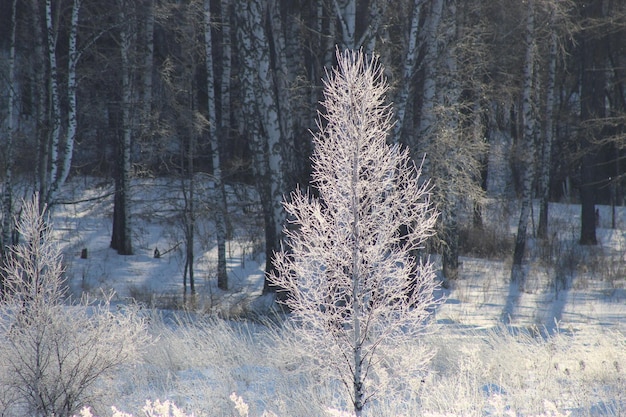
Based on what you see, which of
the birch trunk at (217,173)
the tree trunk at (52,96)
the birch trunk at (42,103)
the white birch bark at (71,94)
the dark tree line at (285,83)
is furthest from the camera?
the birch trunk at (217,173)

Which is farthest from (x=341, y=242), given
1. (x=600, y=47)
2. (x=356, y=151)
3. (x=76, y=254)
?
(x=600, y=47)

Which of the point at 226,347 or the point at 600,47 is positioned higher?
the point at 600,47

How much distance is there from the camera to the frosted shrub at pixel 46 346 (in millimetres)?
5359

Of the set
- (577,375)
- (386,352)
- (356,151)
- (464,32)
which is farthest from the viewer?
(464,32)

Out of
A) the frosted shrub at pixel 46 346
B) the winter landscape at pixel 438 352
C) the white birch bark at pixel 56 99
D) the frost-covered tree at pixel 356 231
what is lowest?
the winter landscape at pixel 438 352

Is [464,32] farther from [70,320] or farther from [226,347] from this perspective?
[70,320]

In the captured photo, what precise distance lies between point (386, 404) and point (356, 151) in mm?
2510

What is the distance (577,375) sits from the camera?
21.5ft

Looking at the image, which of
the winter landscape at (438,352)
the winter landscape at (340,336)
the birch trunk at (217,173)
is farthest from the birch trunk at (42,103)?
the birch trunk at (217,173)

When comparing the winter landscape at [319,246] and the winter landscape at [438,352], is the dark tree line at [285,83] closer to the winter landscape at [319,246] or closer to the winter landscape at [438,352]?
the winter landscape at [319,246]

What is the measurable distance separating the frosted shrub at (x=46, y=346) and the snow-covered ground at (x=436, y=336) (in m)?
0.42

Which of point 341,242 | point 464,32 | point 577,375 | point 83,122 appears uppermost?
point 464,32

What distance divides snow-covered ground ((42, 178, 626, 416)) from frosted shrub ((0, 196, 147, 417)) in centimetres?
42

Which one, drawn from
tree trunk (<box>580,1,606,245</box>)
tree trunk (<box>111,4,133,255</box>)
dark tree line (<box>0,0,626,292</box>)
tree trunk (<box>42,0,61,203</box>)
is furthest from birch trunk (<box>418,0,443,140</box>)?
tree trunk (<box>580,1,606,245</box>)
